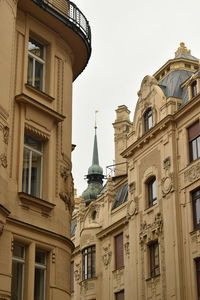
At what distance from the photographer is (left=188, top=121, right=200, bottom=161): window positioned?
35.3 meters

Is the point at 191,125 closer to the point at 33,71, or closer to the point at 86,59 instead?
the point at 86,59

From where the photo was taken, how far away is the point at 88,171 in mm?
67562

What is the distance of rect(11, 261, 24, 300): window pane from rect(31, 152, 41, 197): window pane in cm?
262

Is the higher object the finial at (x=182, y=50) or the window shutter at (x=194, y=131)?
the finial at (x=182, y=50)

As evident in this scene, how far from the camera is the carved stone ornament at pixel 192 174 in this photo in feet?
114

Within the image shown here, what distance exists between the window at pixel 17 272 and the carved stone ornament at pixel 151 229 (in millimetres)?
17573

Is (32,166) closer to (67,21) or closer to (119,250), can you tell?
(67,21)

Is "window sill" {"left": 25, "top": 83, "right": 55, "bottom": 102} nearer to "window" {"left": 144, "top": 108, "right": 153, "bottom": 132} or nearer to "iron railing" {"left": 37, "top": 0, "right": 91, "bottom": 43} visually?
"iron railing" {"left": 37, "top": 0, "right": 91, "bottom": 43}

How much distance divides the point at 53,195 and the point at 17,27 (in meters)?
5.92

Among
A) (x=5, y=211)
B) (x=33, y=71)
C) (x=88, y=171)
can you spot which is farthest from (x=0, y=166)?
(x=88, y=171)

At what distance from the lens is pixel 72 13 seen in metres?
24.7

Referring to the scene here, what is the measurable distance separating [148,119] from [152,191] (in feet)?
15.7

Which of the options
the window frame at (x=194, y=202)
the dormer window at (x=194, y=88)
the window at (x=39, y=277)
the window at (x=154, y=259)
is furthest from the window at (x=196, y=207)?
the window at (x=39, y=277)

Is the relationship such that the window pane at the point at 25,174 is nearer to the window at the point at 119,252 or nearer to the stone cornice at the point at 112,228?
the stone cornice at the point at 112,228
